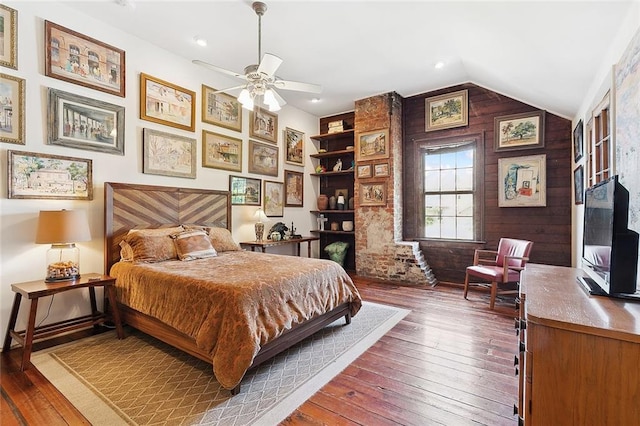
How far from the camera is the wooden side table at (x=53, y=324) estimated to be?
2320 millimetres

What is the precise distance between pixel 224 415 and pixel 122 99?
3424mm

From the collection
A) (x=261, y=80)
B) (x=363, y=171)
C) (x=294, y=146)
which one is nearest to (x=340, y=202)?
(x=363, y=171)

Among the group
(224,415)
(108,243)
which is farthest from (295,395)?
(108,243)

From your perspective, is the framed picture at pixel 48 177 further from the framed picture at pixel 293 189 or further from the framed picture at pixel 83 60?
the framed picture at pixel 293 189

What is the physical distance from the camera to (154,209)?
11.8ft

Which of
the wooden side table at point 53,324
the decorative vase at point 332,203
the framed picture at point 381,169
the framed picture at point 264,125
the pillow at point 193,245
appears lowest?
the wooden side table at point 53,324

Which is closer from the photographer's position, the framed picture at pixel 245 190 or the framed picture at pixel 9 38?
the framed picture at pixel 9 38

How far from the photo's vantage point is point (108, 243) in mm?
3164

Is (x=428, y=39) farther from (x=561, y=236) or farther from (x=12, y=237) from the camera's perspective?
(x=12, y=237)

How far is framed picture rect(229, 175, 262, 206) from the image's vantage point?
4.65 m

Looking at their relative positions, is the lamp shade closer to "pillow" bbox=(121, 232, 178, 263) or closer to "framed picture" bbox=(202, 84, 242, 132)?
"pillow" bbox=(121, 232, 178, 263)

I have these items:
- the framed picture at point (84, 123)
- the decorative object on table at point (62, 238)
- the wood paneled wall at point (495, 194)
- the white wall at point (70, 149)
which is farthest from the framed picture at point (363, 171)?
the decorative object on table at point (62, 238)

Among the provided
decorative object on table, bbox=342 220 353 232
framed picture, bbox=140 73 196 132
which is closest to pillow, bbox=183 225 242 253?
framed picture, bbox=140 73 196 132

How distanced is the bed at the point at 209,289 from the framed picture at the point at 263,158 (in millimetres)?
1193
